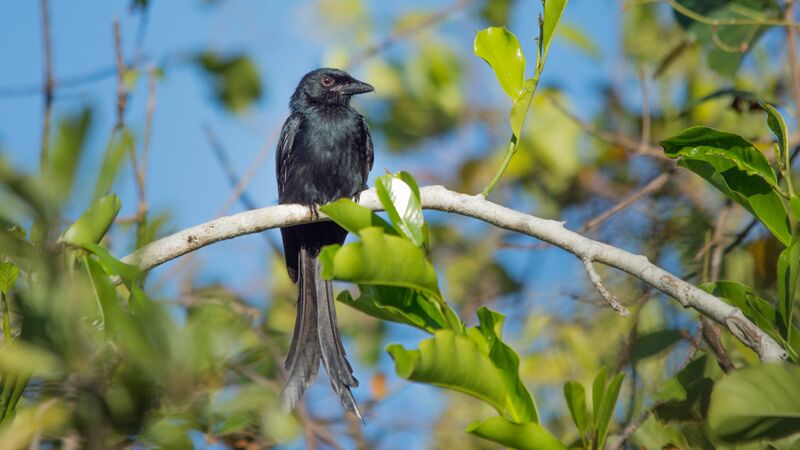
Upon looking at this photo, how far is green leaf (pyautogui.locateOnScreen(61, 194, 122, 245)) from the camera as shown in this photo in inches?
69.6

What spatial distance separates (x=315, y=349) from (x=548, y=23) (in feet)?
4.21

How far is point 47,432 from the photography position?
2.21 m

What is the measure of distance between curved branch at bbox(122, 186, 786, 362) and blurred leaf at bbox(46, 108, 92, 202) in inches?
26.4

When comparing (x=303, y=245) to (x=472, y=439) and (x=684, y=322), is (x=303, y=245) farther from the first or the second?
(x=684, y=322)

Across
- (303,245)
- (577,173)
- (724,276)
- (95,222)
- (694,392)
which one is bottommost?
(694,392)

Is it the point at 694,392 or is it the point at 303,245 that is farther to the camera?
the point at 303,245

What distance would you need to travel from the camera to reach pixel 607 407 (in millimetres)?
1652

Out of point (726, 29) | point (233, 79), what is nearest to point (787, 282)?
point (726, 29)

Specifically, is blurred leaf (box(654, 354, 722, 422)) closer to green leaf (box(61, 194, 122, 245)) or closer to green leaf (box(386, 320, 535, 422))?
green leaf (box(386, 320, 535, 422))

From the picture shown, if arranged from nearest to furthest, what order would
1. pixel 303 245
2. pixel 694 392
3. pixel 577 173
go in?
1. pixel 694 392
2. pixel 303 245
3. pixel 577 173

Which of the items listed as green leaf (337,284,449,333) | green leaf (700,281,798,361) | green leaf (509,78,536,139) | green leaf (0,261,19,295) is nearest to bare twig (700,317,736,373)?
green leaf (700,281,798,361)

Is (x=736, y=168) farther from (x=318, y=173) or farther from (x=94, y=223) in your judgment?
(x=318, y=173)

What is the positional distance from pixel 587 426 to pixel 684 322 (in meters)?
1.82

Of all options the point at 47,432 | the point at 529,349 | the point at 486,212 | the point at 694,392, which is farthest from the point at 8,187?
the point at 529,349
